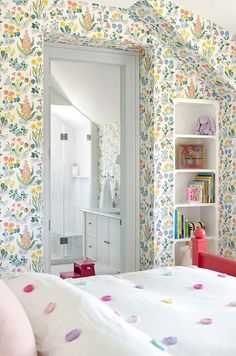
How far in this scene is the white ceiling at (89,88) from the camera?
4.03 meters

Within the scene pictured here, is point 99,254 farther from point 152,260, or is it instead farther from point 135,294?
point 135,294

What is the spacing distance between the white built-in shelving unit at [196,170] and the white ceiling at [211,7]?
2.37ft

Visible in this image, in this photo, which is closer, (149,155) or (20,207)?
(20,207)

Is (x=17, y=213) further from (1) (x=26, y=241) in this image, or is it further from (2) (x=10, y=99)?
(2) (x=10, y=99)

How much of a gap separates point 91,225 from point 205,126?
1394 mm

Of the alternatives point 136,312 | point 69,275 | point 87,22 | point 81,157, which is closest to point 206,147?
point 81,157

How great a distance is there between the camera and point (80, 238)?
4.39 meters

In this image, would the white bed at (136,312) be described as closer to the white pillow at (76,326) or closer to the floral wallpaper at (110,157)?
the white pillow at (76,326)

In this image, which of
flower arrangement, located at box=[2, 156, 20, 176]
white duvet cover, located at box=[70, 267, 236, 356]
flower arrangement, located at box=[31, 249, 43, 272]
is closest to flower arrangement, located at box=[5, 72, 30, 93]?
flower arrangement, located at box=[2, 156, 20, 176]

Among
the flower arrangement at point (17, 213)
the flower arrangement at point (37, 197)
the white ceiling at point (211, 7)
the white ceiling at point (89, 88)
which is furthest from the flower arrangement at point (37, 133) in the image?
the white ceiling at point (211, 7)

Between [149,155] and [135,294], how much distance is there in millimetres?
1902

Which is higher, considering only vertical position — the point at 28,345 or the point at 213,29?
the point at 213,29

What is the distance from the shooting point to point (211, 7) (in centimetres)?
359

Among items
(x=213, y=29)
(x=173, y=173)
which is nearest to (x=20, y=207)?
(x=173, y=173)
